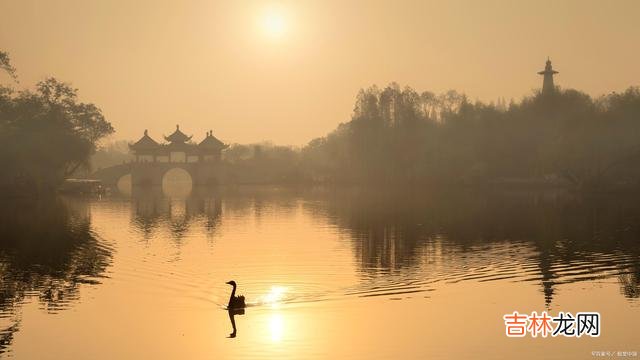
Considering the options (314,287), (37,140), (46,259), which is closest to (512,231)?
(314,287)

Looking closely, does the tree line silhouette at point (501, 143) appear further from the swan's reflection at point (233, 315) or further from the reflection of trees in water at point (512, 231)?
the swan's reflection at point (233, 315)

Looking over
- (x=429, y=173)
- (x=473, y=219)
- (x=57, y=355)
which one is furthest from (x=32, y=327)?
(x=429, y=173)

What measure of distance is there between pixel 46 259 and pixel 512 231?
25.1 m

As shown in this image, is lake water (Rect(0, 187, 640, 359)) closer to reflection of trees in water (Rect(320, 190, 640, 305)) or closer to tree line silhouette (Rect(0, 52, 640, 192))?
reflection of trees in water (Rect(320, 190, 640, 305))

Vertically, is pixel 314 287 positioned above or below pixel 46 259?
below

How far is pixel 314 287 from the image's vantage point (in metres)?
27.7

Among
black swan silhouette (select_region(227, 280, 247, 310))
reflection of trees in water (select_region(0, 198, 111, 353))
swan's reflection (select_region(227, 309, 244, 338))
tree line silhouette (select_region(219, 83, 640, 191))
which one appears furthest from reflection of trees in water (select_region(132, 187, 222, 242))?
tree line silhouette (select_region(219, 83, 640, 191))

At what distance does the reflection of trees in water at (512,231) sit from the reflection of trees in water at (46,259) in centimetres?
1109

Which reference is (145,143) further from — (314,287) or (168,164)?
(314,287)

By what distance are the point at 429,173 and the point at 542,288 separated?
8308 cm

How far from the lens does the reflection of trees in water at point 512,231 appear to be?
1267 inches

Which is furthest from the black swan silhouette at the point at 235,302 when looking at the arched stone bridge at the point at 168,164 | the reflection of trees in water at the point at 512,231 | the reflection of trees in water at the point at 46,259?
the arched stone bridge at the point at 168,164

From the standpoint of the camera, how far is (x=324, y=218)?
194ft

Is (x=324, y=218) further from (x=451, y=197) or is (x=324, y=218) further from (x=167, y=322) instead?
(x=167, y=322)
